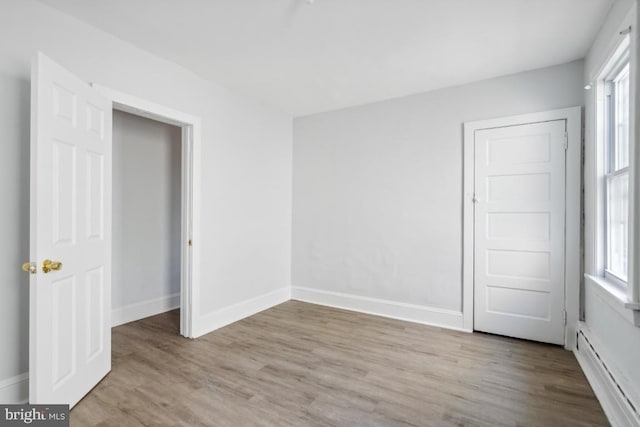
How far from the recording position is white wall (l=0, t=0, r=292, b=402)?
202cm

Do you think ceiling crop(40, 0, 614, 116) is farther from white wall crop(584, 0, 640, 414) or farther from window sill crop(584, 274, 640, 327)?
window sill crop(584, 274, 640, 327)

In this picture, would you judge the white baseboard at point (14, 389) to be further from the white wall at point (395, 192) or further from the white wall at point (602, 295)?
the white wall at point (602, 295)

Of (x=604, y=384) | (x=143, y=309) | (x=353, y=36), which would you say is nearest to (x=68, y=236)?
(x=143, y=309)

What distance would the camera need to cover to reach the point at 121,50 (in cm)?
262

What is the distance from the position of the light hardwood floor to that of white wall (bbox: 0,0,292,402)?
61cm

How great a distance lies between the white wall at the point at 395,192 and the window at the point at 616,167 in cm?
58

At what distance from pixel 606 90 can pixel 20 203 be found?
4.21 meters

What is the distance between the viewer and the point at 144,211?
3.98 m

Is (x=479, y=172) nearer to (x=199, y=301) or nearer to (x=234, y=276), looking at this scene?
(x=234, y=276)

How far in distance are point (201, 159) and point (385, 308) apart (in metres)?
2.71

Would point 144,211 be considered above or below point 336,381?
above

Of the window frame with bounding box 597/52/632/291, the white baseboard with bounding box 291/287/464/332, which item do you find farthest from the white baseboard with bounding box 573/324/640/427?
the white baseboard with bounding box 291/287/464/332

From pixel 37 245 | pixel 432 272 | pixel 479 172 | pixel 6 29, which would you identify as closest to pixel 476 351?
pixel 432 272

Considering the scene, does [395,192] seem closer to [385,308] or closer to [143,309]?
[385,308]
